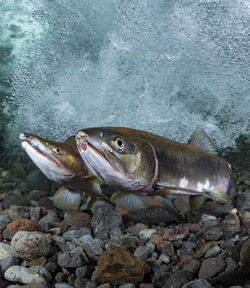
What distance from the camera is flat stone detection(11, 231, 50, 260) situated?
2.46 m

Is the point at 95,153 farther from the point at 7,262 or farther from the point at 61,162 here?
the point at 7,262

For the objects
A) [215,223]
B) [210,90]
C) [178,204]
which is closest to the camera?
[215,223]

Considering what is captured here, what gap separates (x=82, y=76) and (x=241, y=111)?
10.1 ft

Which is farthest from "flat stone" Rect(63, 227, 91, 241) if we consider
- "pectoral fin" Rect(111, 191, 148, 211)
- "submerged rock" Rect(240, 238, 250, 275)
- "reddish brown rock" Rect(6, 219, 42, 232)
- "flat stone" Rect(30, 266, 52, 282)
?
"submerged rock" Rect(240, 238, 250, 275)

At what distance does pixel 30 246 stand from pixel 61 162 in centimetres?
74

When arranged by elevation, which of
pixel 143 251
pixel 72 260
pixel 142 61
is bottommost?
pixel 72 260

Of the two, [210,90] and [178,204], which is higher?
[210,90]

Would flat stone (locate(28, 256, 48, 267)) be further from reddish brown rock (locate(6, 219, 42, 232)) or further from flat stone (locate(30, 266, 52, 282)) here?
reddish brown rock (locate(6, 219, 42, 232))

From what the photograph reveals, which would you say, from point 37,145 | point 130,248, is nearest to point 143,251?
point 130,248

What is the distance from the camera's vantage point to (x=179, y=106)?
5.61m

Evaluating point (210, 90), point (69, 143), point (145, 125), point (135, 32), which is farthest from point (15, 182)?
point (210, 90)

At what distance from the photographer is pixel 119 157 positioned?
183 cm

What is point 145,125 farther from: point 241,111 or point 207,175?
point 207,175

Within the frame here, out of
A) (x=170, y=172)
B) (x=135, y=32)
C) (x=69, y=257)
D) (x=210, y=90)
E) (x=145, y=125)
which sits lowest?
(x=69, y=257)
